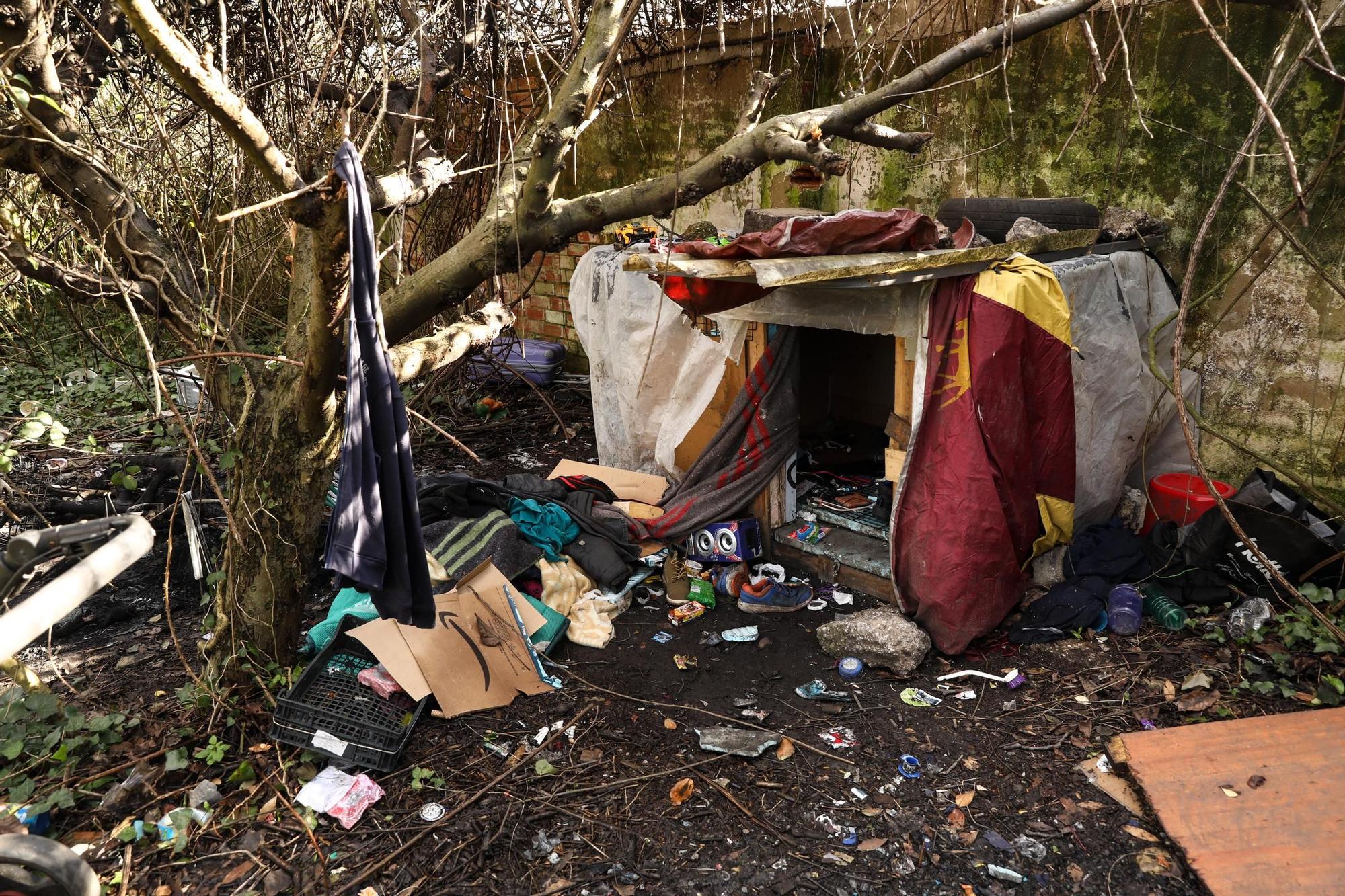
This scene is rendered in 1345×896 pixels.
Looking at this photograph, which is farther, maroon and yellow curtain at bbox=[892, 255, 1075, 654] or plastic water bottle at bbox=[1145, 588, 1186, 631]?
plastic water bottle at bbox=[1145, 588, 1186, 631]

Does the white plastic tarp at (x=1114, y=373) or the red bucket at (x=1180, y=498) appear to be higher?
the white plastic tarp at (x=1114, y=373)

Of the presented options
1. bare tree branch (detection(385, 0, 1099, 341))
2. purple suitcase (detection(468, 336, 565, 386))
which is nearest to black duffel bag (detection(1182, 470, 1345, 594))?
bare tree branch (detection(385, 0, 1099, 341))

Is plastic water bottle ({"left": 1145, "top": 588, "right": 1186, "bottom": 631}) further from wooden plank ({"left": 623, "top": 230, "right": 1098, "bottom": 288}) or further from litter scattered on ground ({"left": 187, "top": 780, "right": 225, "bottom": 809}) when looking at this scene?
litter scattered on ground ({"left": 187, "top": 780, "right": 225, "bottom": 809})

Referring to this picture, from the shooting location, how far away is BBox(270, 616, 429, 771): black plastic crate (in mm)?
3416

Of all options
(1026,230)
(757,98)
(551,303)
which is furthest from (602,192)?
(551,303)

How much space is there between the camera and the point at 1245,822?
2.98 m

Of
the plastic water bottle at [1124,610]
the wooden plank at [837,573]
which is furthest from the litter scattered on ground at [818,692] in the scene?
the plastic water bottle at [1124,610]

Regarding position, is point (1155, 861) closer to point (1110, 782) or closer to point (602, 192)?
point (1110, 782)

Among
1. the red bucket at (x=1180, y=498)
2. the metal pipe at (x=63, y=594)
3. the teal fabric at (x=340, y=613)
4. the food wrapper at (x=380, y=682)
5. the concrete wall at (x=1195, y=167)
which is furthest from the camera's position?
the red bucket at (x=1180, y=498)

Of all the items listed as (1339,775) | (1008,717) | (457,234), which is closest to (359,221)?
(1008,717)

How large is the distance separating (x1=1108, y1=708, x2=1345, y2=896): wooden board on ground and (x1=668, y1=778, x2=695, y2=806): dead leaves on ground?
1625 mm

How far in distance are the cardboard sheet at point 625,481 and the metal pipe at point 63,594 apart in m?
3.56

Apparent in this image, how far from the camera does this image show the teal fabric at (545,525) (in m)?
4.80

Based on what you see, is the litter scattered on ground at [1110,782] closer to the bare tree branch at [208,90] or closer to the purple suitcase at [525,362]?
the bare tree branch at [208,90]
